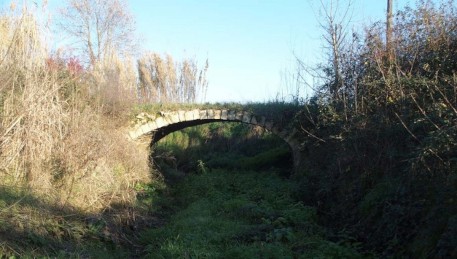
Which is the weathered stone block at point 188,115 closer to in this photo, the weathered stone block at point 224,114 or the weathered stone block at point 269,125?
the weathered stone block at point 224,114

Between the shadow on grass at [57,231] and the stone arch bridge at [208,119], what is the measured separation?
619cm

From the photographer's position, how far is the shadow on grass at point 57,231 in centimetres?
569

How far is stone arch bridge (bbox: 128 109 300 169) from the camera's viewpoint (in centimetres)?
1423

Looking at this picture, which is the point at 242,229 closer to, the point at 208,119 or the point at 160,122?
the point at 160,122


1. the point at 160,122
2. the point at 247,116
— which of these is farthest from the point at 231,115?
the point at 160,122

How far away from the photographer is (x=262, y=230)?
7.19m

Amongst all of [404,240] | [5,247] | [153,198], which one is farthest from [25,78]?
[404,240]

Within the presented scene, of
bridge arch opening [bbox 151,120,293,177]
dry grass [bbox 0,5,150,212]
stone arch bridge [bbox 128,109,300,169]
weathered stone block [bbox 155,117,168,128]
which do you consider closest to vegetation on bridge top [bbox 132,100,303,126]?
stone arch bridge [bbox 128,109,300,169]

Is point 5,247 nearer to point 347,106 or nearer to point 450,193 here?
point 450,193

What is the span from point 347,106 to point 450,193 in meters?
4.95

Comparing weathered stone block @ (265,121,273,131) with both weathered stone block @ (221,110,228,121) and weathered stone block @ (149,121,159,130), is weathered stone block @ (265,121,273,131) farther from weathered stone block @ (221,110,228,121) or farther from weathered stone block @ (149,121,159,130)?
weathered stone block @ (149,121,159,130)

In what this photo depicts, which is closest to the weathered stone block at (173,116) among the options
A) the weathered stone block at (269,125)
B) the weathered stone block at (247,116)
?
the weathered stone block at (247,116)

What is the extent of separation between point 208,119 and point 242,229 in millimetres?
8375

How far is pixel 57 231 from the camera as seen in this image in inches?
257
